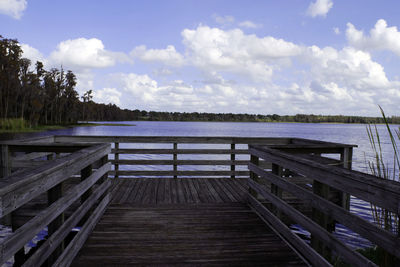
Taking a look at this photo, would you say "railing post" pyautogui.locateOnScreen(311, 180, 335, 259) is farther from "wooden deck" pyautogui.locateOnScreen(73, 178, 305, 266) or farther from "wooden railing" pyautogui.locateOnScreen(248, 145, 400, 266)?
"wooden deck" pyautogui.locateOnScreen(73, 178, 305, 266)

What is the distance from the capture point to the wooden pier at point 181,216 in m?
2.11

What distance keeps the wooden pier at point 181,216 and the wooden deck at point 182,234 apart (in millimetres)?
13

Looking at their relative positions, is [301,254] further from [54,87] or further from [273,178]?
[54,87]

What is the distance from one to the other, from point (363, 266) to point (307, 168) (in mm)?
1216

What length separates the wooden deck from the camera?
3285 millimetres

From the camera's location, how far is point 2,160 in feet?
16.7

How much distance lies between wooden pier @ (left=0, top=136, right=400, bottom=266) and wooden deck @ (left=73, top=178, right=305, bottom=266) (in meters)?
0.01

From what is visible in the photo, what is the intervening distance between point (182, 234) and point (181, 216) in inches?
29.6

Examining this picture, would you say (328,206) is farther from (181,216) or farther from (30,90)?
(30,90)

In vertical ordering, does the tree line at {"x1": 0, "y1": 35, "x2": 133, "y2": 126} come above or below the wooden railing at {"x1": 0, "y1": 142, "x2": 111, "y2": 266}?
above

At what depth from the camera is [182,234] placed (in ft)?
13.1

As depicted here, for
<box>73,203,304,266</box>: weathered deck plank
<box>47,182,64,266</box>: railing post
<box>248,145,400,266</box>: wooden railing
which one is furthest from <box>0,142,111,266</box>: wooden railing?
<box>248,145,400,266</box>: wooden railing

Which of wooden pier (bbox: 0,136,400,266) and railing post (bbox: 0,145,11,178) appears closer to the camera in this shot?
wooden pier (bbox: 0,136,400,266)

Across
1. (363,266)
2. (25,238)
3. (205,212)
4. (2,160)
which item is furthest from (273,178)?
(2,160)
